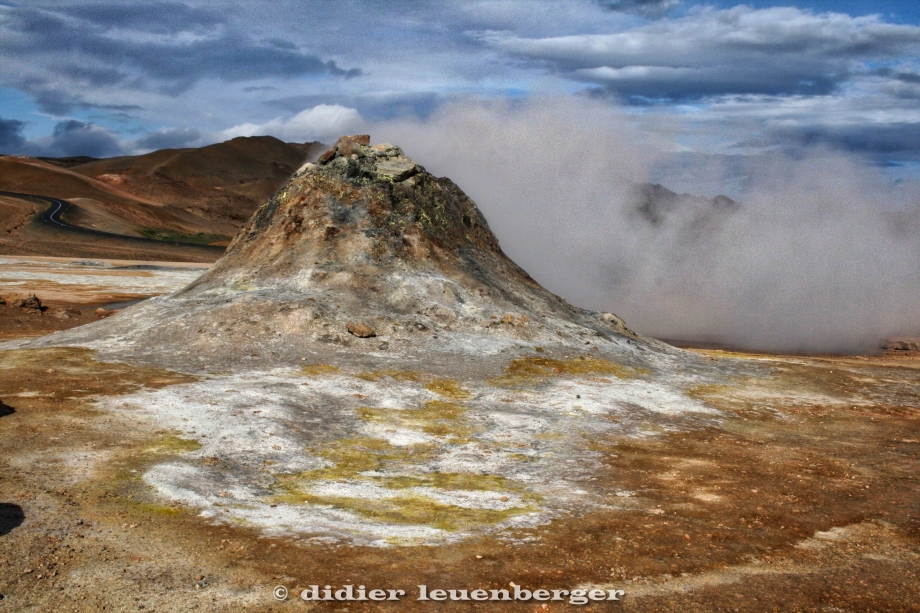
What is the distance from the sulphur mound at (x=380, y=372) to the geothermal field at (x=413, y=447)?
0.08 meters

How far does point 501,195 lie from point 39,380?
126 feet

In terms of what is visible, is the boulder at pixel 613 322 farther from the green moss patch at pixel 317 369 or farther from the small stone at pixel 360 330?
the green moss patch at pixel 317 369

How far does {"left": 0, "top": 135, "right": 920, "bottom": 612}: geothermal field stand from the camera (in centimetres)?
810

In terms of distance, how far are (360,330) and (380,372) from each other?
2249mm

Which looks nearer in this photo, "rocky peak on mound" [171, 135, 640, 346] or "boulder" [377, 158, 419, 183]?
"rocky peak on mound" [171, 135, 640, 346]

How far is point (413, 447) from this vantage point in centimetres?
1348

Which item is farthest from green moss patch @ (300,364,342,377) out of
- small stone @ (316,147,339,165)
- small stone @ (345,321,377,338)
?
small stone @ (316,147,339,165)

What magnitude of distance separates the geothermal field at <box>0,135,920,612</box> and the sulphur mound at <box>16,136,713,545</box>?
0.08 meters

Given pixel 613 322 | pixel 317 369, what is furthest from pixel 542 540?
pixel 613 322

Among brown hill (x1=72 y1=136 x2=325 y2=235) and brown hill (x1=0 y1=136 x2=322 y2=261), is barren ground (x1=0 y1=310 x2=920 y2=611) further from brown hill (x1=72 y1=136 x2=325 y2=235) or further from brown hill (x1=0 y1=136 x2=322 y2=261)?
brown hill (x1=72 y1=136 x2=325 y2=235)

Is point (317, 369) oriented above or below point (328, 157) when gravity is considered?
below

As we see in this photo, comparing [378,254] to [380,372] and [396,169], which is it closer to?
[396,169]

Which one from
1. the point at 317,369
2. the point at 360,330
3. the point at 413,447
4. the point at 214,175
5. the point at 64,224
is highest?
the point at 214,175

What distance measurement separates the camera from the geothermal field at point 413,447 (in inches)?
319
